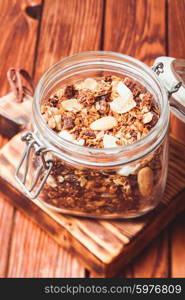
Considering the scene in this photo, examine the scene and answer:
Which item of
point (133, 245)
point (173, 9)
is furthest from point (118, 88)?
point (173, 9)

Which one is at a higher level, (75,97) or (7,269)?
(75,97)

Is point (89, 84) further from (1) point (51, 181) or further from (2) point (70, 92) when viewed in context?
(1) point (51, 181)

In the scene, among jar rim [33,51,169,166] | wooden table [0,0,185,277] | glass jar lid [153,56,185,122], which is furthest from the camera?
wooden table [0,0,185,277]

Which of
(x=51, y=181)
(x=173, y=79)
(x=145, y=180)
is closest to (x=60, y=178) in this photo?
(x=51, y=181)

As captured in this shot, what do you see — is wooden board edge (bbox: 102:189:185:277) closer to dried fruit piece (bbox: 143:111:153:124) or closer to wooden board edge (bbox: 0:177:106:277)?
wooden board edge (bbox: 0:177:106:277)

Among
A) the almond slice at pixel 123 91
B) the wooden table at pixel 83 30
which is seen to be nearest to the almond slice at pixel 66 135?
A: the almond slice at pixel 123 91

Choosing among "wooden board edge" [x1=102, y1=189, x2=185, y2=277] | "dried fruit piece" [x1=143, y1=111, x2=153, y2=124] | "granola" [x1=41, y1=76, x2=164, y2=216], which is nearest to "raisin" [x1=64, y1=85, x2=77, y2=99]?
"granola" [x1=41, y1=76, x2=164, y2=216]

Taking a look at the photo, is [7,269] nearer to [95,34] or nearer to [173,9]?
[95,34]
